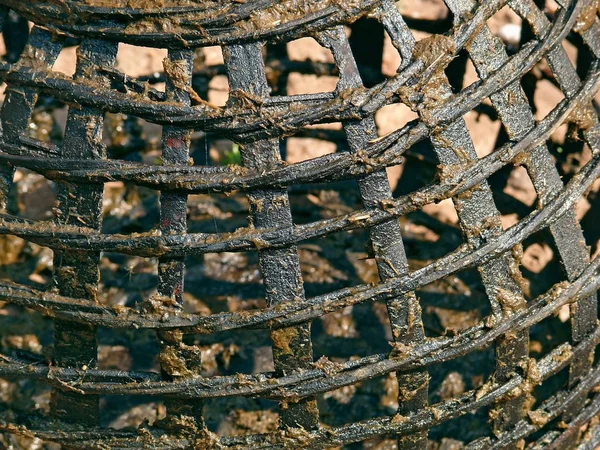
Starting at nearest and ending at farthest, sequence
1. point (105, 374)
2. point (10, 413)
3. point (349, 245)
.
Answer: point (105, 374) → point (10, 413) → point (349, 245)

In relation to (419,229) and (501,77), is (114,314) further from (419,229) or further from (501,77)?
(419,229)

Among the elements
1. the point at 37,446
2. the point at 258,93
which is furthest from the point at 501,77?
Result: the point at 37,446

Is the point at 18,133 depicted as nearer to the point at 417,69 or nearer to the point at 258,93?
the point at 258,93

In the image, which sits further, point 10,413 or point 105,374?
point 10,413

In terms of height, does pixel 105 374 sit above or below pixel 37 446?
below

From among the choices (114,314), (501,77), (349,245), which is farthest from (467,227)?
(349,245)

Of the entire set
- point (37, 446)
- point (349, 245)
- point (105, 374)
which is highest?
point (349, 245)

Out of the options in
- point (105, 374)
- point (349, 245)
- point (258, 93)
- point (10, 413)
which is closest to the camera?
point (258, 93)
